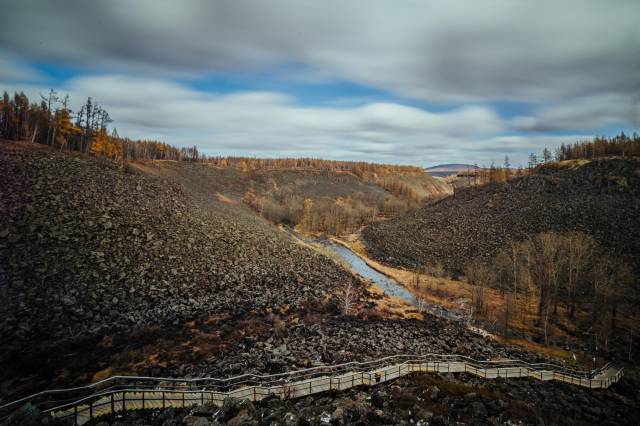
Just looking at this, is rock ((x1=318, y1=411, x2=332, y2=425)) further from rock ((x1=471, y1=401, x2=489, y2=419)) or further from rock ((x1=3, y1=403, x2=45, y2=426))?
rock ((x1=3, y1=403, x2=45, y2=426))

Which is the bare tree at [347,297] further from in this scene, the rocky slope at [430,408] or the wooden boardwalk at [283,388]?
the rocky slope at [430,408]

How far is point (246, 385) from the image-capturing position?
20.1m

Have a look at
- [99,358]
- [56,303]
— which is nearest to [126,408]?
[99,358]

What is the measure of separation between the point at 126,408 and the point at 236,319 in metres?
16.2

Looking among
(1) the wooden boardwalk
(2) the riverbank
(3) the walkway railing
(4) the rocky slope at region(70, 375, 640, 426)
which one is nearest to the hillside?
(2) the riverbank

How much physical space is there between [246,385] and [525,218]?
75156 mm

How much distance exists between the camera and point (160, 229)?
139 feet

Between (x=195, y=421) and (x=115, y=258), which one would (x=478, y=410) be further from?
(x=115, y=258)

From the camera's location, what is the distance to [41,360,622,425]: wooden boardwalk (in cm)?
1470

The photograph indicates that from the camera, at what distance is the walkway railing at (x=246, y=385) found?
14.8m

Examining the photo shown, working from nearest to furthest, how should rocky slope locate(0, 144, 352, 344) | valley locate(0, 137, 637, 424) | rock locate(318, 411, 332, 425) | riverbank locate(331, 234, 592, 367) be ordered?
rock locate(318, 411, 332, 425) → valley locate(0, 137, 637, 424) → rocky slope locate(0, 144, 352, 344) → riverbank locate(331, 234, 592, 367)

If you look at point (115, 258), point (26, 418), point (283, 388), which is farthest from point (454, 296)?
point (26, 418)

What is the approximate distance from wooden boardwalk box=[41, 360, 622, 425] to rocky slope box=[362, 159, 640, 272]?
37314mm

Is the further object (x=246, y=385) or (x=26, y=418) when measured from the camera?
(x=246, y=385)
